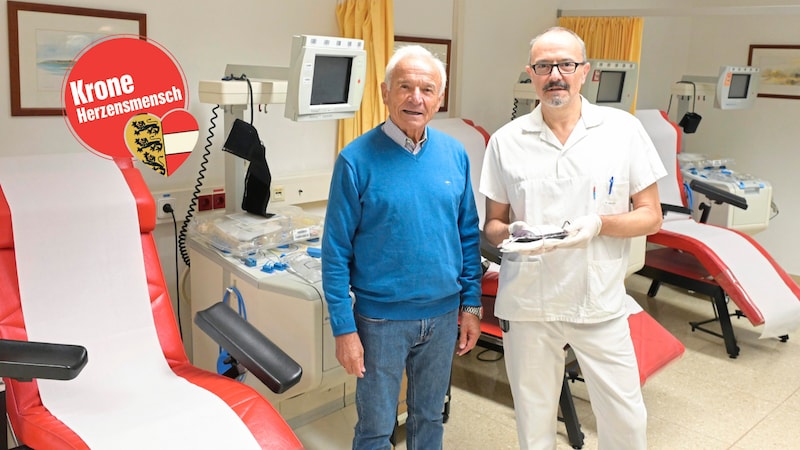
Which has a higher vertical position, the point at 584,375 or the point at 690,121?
the point at 690,121

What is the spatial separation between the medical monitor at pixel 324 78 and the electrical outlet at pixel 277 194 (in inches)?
29.3

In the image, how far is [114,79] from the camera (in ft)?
8.83

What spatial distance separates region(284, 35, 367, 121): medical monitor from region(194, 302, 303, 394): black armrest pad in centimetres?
74

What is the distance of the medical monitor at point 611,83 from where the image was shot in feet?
13.4

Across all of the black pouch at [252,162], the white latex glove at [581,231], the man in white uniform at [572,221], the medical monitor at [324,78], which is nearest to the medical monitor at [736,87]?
the man in white uniform at [572,221]

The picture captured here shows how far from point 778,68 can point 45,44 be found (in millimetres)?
4973

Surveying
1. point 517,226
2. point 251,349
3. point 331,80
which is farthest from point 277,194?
point 517,226

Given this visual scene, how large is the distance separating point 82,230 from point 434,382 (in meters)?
1.17

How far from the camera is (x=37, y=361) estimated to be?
1609 mm

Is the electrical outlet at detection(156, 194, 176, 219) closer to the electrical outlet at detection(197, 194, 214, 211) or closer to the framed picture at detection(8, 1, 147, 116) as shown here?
the electrical outlet at detection(197, 194, 214, 211)

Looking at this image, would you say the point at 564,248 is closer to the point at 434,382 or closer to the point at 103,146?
the point at 434,382

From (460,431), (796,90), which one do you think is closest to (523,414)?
(460,431)

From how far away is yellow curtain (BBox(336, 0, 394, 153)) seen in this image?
3.38m

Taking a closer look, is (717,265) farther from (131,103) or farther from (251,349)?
(131,103)
